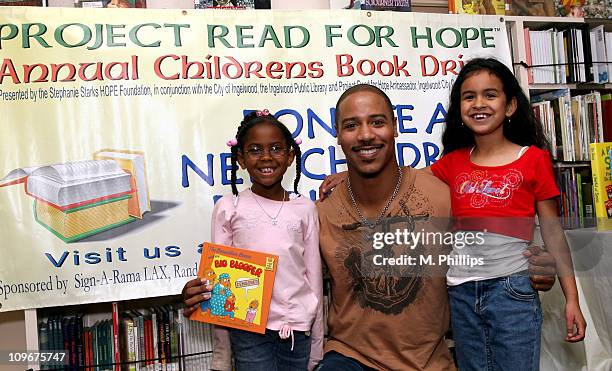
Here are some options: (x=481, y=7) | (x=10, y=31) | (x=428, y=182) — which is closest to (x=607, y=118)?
(x=481, y=7)

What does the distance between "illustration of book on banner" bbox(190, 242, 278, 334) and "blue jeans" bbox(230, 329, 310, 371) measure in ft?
0.27

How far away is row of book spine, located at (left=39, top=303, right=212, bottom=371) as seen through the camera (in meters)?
2.24

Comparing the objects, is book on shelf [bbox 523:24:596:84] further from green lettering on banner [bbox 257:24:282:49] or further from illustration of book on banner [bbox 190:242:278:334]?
illustration of book on banner [bbox 190:242:278:334]

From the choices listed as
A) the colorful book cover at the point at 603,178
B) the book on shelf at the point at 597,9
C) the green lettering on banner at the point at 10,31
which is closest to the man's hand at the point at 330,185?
the colorful book cover at the point at 603,178

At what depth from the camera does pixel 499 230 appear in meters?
1.59

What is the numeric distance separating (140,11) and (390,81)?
3.43 feet

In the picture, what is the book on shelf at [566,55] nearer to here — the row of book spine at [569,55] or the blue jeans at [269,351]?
the row of book spine at [569,55]

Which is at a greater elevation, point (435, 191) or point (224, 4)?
point (224, 4)

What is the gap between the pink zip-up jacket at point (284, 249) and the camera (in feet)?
5.65

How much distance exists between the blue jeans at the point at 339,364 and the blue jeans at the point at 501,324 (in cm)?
30

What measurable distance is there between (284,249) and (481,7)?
165 cm

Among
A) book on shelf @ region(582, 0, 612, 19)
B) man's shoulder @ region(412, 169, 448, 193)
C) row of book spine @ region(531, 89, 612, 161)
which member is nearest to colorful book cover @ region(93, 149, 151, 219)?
man's shoulder @ region(412, 169, 448, 193)

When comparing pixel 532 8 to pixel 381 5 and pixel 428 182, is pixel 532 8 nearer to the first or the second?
pixel 381 5

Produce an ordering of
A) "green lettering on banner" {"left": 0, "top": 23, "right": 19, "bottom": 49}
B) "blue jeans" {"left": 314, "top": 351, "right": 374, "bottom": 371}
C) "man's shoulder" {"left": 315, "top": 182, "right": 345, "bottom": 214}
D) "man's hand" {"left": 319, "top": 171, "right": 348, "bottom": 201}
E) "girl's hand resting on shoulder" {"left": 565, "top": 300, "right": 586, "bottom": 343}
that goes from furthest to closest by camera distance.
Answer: "green lettering on banner" {"left": 0, "top": 23, "right": 19, "bottom": 49} → "man's hand" {"left": 319, "top": 171, "right": 348, "bottom": 201} → "man's shoulder" {"left": 315, "top": 182, "right": 345, "bottom": 214} → "blue jeans" {"left": 314, "top": 351, "right": 374, "bottom": 371} → "girl's hand resting on shoulder" {"left": 565, "top": 300, "right": 586, "bottom": 343}
